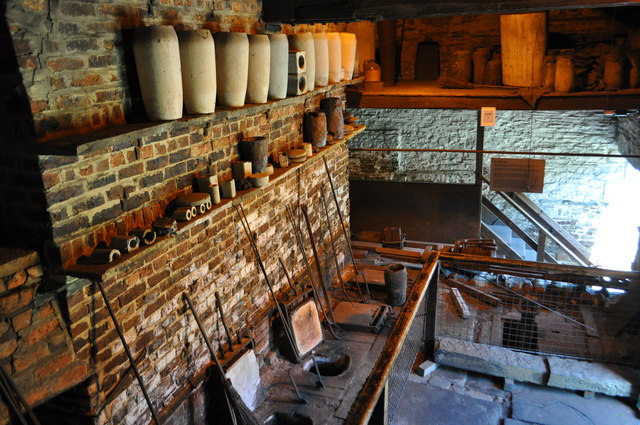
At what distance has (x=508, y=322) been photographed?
5293 millimetres

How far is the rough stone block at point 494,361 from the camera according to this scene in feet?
Answer: 13.5

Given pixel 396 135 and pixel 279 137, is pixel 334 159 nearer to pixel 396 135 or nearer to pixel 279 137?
pixel 279 137

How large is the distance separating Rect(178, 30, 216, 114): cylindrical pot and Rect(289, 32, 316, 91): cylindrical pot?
1423mm

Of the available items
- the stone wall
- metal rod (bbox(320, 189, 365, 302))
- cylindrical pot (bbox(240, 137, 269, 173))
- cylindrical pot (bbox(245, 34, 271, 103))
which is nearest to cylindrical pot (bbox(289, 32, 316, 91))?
cylindrical pot (bbox(245, 34, 271, 103))

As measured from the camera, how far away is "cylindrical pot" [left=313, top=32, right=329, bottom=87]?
459 centimetres

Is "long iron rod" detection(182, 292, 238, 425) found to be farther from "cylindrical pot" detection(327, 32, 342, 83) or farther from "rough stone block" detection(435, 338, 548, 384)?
"cylindrical pot" detection(327, 32, 342, 83)

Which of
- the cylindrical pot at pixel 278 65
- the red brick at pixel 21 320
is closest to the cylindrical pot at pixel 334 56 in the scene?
the cylindrical pot at pixel 278 65

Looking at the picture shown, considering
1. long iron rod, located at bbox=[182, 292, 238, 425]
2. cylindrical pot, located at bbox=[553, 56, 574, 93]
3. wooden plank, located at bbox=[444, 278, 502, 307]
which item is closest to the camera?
long iron rod, located at bbox=[182, 292, 238, 425]

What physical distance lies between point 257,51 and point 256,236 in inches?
59.3

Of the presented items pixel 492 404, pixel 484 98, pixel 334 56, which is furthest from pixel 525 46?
pixel 492 404

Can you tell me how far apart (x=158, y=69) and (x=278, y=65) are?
1313mm

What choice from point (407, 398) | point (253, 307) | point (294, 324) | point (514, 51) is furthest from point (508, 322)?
point (514, 51)

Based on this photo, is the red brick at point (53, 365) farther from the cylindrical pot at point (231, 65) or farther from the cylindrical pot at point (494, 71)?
the cylindrical pot at point (494, 71)

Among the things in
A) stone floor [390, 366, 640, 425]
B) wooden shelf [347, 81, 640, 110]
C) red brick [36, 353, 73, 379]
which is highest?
wooden shelf [347, 81, 640, 110]
